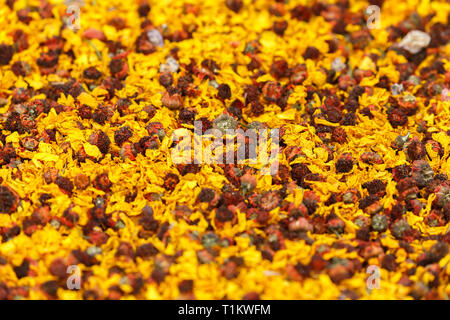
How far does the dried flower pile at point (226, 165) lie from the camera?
2221 millimetres

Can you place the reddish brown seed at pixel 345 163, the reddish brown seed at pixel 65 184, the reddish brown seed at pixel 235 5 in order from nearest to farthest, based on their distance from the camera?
the reddish brown seed at pixel 65 184 → the reddish brown seed at pixel 345 163 → the reddish brown seed at pixel 235 5

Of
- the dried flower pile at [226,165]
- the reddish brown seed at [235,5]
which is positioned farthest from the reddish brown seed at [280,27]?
the reddish brown seed at [235,5]

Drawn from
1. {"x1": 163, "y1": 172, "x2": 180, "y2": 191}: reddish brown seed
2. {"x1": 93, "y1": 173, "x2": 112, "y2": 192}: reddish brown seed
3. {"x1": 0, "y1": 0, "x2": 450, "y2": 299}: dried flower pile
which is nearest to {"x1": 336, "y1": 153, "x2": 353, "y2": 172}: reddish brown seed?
{"x1": 0, "y1": 0, "x2": 450, "y2": 299}: dried flower pile

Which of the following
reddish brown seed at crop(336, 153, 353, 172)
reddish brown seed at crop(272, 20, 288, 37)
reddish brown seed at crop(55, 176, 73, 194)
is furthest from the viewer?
reddish brown seed at crop(272, 20, 288, 37)

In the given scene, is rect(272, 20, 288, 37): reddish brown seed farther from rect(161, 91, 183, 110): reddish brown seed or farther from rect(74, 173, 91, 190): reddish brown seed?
rect(74, 173, 91, 190): reddish brown seed

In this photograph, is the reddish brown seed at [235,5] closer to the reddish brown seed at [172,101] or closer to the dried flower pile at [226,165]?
the dried flower pile at [226,165]

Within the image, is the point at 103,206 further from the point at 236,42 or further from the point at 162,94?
the point at 236,42

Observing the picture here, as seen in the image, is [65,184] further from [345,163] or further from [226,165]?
[345,163]

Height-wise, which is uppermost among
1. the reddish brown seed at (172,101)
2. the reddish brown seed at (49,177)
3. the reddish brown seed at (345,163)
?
the reddish brown seed at (172,101)

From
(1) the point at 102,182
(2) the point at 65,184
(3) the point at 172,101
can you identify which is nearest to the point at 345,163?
(3) the point at 172,101

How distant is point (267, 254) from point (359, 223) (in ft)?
1.44

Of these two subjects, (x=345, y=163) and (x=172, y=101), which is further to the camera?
(x=172, y=101)

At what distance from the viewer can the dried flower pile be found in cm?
222

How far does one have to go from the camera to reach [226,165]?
103 inches
